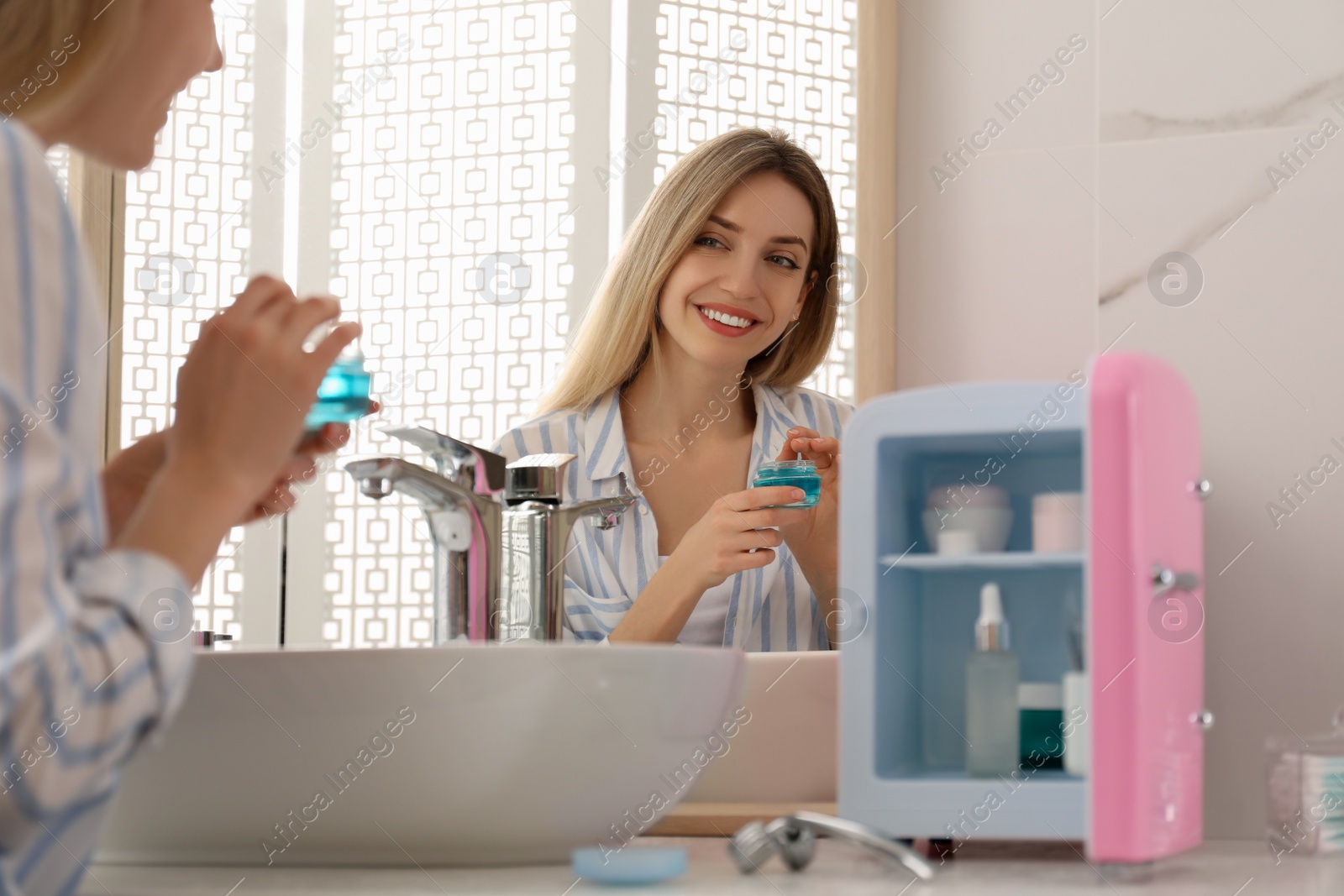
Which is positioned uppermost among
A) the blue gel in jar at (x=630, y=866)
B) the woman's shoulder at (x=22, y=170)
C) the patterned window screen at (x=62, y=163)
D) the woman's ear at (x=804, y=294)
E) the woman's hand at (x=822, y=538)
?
the patterned window screen at (x=62, y=163)

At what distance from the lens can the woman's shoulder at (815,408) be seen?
3.71ft

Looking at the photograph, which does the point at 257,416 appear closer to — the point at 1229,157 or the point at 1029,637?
the point at 1029,637

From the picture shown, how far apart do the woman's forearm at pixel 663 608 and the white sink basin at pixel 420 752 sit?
354mm

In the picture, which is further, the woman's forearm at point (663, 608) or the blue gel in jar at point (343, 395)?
the woman's forearm at point (663, 608)

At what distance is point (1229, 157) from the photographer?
930 mm

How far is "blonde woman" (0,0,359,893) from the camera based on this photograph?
377 mm

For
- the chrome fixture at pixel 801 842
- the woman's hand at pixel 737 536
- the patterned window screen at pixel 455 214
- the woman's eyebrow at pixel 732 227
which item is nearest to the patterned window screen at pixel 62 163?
the patterned window screen at pixel 455 214

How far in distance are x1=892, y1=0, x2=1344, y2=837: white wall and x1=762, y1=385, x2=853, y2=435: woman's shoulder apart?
11 cm

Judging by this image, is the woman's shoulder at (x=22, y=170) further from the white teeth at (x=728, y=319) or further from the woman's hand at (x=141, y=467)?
the white teeth at (x=728, y=319)

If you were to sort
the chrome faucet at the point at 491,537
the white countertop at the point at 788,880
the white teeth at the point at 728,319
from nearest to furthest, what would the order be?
1. the white countertop at the point at 788,880
2. the chrome faucet at the point at 491,537
3. the white teeth at the point at 728,319

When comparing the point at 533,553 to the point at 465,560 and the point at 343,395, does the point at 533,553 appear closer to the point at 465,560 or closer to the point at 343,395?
the point at 465,560

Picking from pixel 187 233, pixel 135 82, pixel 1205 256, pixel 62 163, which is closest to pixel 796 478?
pixel 1205 256

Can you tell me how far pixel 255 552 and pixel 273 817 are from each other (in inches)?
23.6

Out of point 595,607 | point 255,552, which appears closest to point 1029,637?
point 595,607
